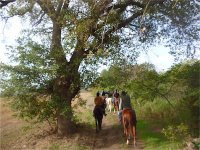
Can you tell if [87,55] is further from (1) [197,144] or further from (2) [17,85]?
(1) [197,144]

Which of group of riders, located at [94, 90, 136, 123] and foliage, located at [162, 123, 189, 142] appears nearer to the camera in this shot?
foliage, located at [162, 123, 189, 142]

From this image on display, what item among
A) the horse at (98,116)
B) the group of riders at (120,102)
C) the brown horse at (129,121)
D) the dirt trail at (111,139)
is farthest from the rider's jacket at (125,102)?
the horse at (98,116)

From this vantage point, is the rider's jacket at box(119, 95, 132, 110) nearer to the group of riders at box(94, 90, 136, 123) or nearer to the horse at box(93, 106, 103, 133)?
the group of riders at box(94, 90, 136, 123)

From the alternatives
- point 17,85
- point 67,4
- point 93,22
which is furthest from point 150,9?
point 17,85

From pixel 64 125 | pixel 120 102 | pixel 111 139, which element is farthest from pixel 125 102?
pixel 64 125

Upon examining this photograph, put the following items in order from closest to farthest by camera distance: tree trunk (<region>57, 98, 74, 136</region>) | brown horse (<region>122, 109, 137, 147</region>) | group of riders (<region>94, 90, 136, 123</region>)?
brown horse (<region>122, 109, 137, 147</region>)
group of riders (<region>94, 90, 136, 123</region>)
tree trunk (<region>57, 98, 74, 136</region>)

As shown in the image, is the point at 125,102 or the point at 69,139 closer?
the point at 125,102

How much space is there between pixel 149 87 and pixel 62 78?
4889mm

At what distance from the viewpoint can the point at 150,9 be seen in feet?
60.2

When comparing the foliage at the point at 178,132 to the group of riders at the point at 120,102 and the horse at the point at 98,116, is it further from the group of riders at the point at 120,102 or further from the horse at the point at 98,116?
the horse at the point at 98,116

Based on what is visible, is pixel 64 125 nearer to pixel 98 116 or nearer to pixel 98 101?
pixel 98 116

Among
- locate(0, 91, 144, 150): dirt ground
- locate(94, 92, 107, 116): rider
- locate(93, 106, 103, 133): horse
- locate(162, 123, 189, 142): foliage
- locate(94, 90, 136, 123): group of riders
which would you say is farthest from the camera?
locate(94, 92, 107, 116): rider

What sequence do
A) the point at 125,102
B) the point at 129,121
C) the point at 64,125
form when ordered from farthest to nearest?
the point at 64,125 < the point at 125,102 < the point at 129,121

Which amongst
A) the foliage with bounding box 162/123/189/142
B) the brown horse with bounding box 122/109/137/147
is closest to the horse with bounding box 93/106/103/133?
the brown horse with bounding box 122/109/137/147
